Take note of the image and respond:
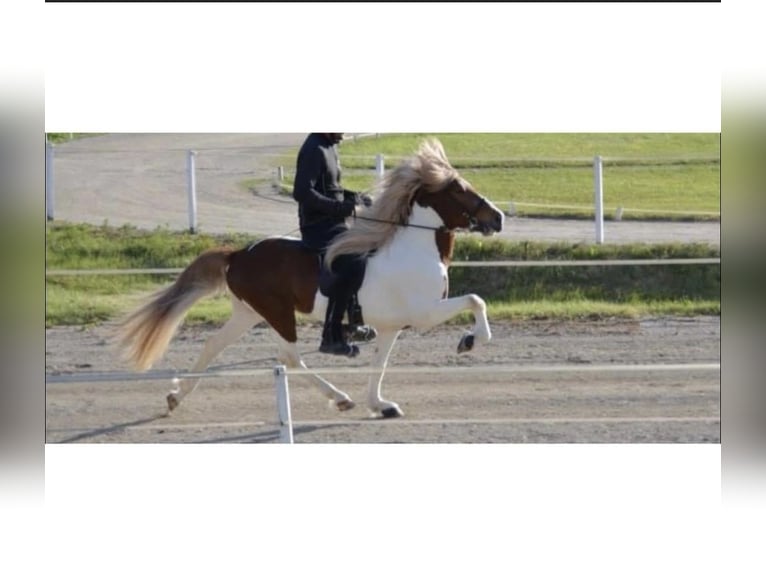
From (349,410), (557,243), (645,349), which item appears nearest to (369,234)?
(349,410)

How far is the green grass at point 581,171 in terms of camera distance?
52.2 ft

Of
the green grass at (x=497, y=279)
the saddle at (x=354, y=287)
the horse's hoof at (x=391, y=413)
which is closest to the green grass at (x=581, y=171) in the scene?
the green grass at (x=497, y=279)

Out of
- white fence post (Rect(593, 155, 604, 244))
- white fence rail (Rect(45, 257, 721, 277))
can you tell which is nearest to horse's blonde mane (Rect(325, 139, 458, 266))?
white fence rail (Rect(45, 257, 721, 277))

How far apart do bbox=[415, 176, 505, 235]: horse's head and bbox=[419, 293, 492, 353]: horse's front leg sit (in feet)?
1.86

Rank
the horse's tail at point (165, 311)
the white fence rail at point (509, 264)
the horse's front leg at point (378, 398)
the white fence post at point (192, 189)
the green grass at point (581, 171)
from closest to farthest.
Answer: the horse's front leg at point (378, 398) < the horse's tail at point (165, 311) < the white fence rail at point (509, 264) < the white fence post at point (192, 189) < the green grass at point (581, 171)

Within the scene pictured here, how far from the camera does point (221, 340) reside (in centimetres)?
890

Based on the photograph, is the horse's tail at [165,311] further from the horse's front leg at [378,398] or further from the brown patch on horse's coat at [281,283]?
the horse's front leg at [378,398]

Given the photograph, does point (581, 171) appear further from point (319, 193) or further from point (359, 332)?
point (359, 332)

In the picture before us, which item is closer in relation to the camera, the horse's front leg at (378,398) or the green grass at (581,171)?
the horse's front leg at (378,398)

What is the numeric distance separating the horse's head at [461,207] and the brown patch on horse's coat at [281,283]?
88 centimetres

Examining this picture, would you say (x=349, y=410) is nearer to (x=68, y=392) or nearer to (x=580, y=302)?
(x=68, y=392)

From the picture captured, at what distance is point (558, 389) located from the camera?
9.39 metres

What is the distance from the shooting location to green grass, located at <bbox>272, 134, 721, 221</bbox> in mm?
15906

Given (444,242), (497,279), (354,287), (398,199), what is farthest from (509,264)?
(354,287)
